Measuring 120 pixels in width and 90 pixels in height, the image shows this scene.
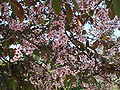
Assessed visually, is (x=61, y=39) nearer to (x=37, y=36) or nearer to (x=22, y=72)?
(x=37, y=36)

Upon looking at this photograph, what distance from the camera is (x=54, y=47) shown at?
176 centimetres

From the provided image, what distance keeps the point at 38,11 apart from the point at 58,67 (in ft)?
1.64

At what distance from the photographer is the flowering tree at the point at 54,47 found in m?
1.62

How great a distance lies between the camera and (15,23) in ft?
5.44

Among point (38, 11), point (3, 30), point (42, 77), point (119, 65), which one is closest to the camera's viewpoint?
point (119, 65)

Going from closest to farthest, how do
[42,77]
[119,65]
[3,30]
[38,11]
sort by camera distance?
[119,65] < [3,30] < [38,11] < [42,77]

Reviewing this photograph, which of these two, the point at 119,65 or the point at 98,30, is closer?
the point at 119,65

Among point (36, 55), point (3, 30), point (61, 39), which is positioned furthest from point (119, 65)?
point (3, 30)

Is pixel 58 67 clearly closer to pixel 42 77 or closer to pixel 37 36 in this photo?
pixel 42 77

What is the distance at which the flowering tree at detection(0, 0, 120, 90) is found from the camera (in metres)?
1.62

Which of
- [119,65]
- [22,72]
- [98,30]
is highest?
[98,30]

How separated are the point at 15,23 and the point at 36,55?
0.29 metres

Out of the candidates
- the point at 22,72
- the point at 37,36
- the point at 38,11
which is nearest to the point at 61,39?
the point at 37,36

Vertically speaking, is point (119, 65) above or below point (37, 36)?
below
